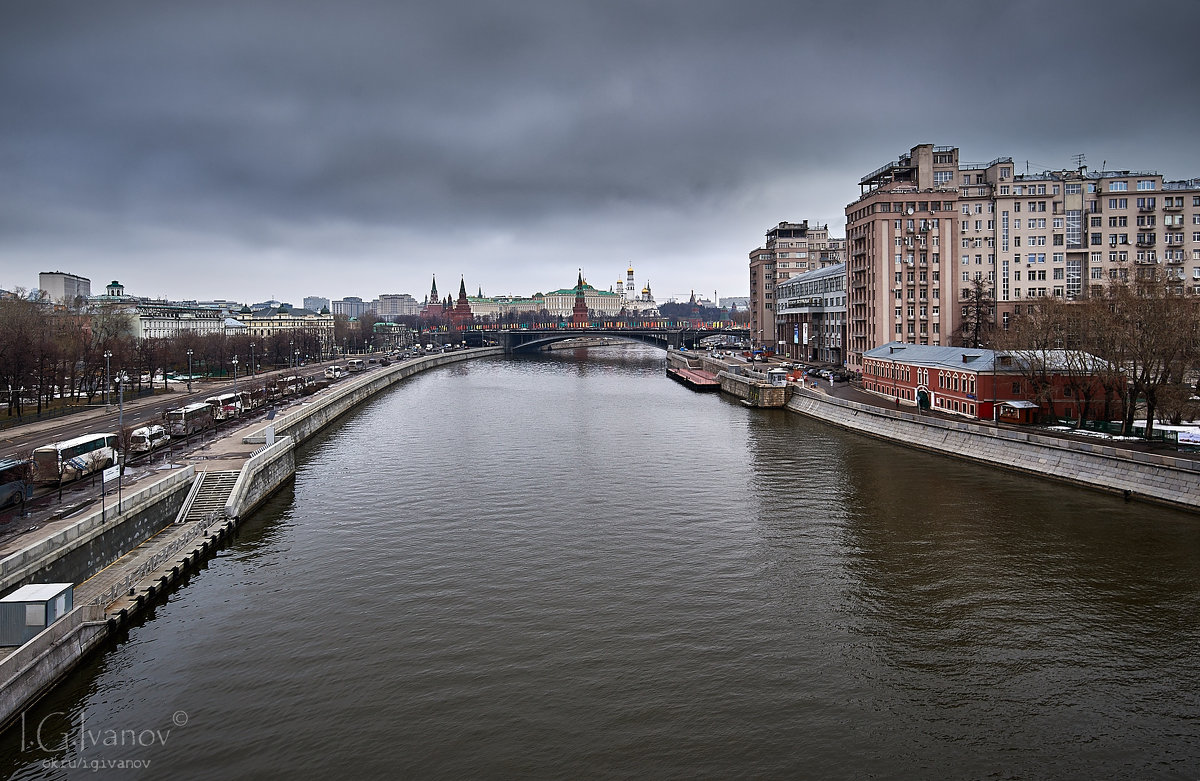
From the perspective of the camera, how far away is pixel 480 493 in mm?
33656

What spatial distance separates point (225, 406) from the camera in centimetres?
4894

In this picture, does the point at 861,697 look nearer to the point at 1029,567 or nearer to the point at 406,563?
the point at 1029,567

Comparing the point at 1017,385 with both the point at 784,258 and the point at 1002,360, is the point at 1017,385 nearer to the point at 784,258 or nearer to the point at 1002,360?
the point at 1002,360

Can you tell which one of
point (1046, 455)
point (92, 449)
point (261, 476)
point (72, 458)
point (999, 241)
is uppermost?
point (999, 241)

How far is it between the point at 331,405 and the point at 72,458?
30.9 m

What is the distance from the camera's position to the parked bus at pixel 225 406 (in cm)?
4703

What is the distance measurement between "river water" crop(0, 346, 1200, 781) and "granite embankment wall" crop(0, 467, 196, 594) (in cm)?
262

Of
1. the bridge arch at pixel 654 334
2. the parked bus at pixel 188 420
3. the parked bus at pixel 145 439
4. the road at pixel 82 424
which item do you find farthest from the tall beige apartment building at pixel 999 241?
the bridge arch at pixel 654 334

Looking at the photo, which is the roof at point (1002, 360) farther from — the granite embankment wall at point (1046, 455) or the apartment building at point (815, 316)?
the apartment building at point (815, 316)

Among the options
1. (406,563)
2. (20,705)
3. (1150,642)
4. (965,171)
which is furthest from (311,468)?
(965,171)

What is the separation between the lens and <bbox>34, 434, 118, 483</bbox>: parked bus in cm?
2850

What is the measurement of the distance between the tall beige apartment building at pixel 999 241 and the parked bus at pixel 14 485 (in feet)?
208

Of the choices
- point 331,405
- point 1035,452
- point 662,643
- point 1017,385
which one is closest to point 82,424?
point 331,405

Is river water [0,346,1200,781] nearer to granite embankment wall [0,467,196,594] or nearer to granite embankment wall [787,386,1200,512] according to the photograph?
granite embankment wall [787,386,1200,512]
